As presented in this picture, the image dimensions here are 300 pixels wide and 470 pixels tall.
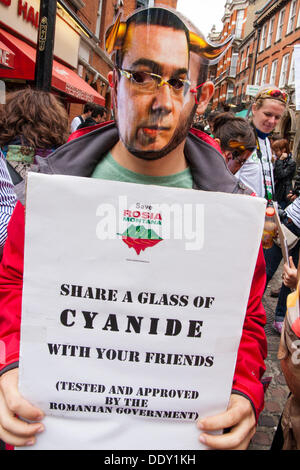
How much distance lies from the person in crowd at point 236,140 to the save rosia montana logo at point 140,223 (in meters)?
2.38

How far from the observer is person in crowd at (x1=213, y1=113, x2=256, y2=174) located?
9.98 feet

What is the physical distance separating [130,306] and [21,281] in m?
0.39

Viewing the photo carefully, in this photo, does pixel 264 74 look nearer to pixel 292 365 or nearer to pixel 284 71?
pixel 284 71

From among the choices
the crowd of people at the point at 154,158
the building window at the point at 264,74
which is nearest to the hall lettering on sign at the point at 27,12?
the crowd of people at the point at 154,158

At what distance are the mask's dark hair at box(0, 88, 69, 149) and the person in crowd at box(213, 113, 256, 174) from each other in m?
1.38

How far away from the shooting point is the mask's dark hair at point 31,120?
2.32 m

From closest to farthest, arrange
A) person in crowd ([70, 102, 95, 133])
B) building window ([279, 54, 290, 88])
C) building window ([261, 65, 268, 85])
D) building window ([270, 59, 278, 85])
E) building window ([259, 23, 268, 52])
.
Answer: person in crowd ([70, 102, 95, 133]), building window ([279, 54, 290, 88]), building window ([270, 59, 278, 85]), building window ([259, 23, 268, 52]), building window ([261, 65, 268, 85])

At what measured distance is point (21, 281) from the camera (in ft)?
3.47

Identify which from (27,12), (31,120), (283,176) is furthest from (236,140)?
(27,12)

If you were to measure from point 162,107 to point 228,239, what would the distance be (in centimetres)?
37

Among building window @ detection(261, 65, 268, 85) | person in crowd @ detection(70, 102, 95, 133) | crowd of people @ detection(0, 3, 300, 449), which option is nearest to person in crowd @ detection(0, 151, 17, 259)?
crowd of people @ detection(0, 3, 300, 449)

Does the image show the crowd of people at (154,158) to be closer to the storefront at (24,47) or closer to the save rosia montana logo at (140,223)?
the save rosia montana logo at (140,223)

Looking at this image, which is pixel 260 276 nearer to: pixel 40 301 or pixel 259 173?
pixel 40 301

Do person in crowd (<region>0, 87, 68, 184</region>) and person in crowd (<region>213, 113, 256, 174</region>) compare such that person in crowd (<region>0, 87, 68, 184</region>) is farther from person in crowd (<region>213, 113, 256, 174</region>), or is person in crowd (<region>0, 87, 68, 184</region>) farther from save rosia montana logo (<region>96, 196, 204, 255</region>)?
save rosia montana logo (<region>96, 196, 204, 255</region>)
